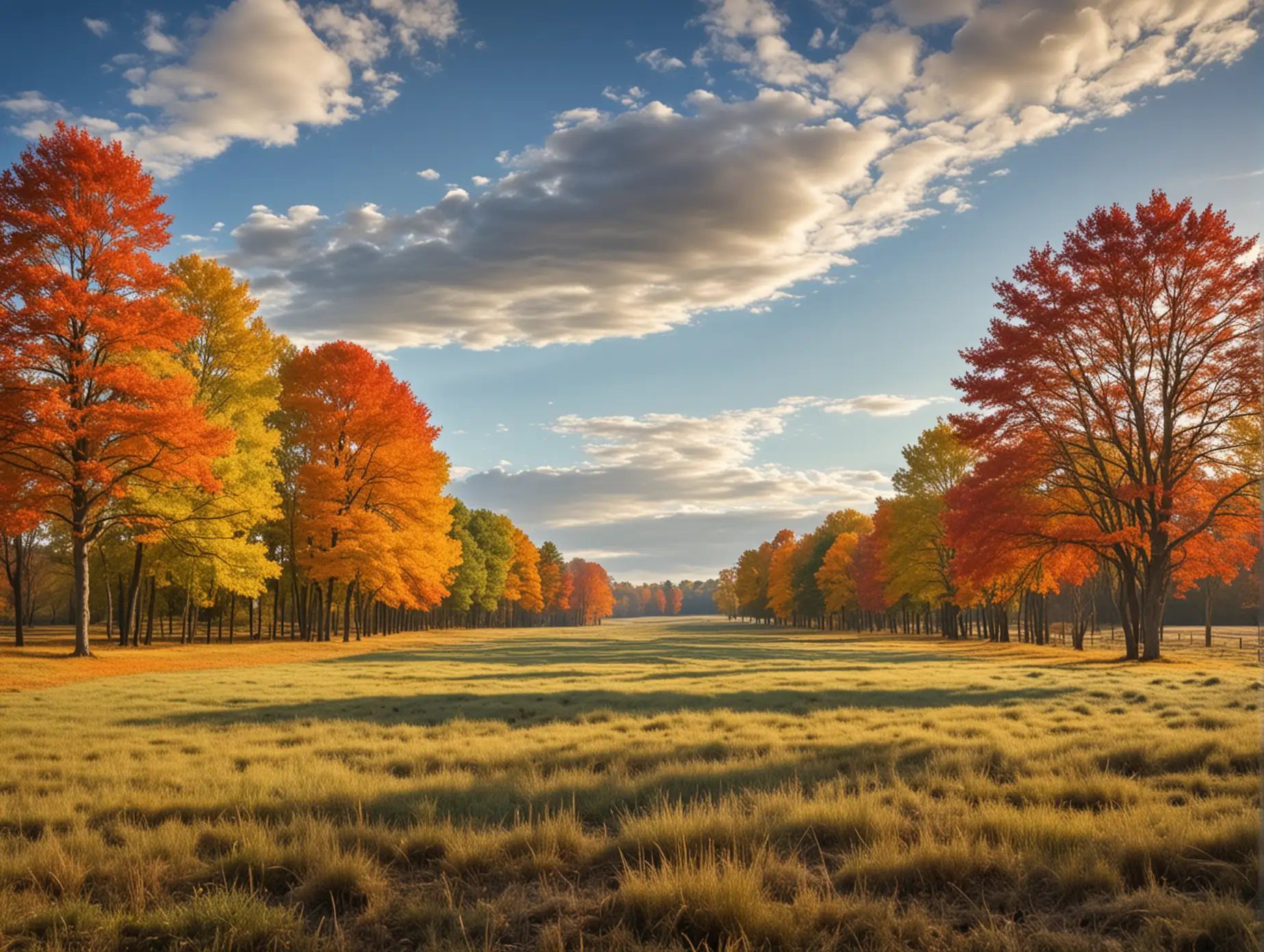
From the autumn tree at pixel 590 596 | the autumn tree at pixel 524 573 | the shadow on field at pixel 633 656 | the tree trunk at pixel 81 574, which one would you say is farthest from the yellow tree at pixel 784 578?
the tree trunk at pixel 81 574

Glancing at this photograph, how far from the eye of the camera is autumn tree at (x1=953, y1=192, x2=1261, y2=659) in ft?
87.2

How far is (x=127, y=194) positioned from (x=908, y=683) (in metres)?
30.2

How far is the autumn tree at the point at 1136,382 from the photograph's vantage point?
26578 millimetres

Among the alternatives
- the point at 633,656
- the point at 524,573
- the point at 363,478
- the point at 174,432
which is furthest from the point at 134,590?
the point at 524,573

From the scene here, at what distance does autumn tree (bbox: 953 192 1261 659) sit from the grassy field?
14568mm

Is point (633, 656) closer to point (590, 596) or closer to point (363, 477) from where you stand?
point (363, 477)

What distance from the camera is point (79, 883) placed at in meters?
6.21

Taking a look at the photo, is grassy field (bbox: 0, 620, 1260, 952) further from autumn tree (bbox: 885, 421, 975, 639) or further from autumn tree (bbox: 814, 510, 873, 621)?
autumn tree (bbox: 814, 510, 873, 621)

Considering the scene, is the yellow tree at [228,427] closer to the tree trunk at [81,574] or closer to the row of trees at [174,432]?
the row of trees at [174,432]

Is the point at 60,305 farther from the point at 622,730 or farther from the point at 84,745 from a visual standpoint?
the point at 622,730

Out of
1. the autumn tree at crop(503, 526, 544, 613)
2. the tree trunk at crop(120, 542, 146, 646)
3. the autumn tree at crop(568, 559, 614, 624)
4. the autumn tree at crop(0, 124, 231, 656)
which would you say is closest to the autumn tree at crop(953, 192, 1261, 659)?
the autumn tree at crop(0, 124, 231, 656)

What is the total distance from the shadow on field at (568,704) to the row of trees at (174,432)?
12.8 m

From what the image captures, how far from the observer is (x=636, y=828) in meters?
7.04

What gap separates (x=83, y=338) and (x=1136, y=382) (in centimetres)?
3733
